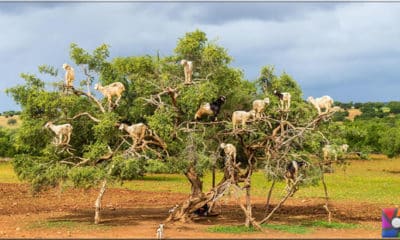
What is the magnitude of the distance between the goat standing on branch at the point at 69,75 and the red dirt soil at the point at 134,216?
393 cm

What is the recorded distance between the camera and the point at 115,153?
1730cm

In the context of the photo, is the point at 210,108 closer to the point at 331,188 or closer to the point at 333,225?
the point at 333,225

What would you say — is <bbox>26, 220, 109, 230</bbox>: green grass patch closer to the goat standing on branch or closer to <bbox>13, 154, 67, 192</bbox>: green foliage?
<bbox>13, 154, 67, 192</bbox>: green foliage

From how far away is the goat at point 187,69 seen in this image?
17266mm

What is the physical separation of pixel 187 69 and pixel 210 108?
4.90ft

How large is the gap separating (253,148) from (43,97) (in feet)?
22.4

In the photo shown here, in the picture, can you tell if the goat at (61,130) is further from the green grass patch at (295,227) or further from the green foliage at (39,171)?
the green grass patch at (295,227)

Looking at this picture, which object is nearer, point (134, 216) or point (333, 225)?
point (333, 225)

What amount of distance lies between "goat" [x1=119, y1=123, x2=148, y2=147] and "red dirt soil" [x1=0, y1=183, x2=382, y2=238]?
9.22 ft

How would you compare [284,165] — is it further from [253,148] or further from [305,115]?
[305,115]

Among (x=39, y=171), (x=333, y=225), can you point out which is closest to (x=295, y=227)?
(x=333, y=225)

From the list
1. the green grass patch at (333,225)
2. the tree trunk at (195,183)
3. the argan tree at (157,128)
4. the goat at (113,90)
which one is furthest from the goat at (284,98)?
the goat at (113,90)

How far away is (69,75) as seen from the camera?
17500 millimetres

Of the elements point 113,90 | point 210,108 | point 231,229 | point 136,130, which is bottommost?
point 231,229
